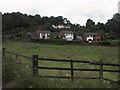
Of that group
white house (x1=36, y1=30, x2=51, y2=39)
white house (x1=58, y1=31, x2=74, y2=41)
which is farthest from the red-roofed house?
white house (x1=36, y1=30, x2=51, y2=39)

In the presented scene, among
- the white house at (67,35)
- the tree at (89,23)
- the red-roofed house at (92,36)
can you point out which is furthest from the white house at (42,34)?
the tree at (89,23)

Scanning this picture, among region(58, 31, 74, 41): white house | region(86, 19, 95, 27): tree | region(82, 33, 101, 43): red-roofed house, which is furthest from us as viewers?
region(86, 19, 95, 27): tree

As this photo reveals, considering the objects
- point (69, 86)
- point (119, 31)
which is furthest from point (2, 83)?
point (119, 31)

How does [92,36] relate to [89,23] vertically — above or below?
below

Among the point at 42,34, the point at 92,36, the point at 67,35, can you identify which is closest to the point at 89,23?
the point at 92,36

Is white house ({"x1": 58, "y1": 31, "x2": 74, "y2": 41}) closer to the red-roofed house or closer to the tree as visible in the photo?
the red-roofed house

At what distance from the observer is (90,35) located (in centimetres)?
6944

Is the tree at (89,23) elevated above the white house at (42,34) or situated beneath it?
elevated above

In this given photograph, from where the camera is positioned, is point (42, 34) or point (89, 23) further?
point (89, 23)

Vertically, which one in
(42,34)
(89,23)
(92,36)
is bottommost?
(92,36)

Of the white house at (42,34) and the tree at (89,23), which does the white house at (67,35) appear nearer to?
the white house at (42,34)

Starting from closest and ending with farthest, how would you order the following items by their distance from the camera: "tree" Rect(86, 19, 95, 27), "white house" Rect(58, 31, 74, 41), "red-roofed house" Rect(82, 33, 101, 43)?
"red-roofed house" Rect(82, 33, 101, 43)
"white house" Rect(58, 31, 74, 41)
"tree" Rect(86, 19, 95, 27)

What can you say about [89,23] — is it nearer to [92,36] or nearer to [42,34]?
[92,36]

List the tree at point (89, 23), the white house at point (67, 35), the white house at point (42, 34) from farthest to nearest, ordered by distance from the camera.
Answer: the tree at point (89, 23), the white house at point (67, 35), the white house at point (42, 34)
